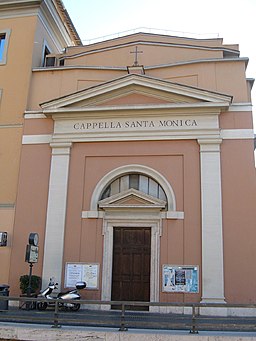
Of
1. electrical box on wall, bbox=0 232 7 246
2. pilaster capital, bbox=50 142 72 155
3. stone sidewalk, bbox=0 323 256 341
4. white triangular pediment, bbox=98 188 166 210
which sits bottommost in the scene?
stone sidewalk, bbox=0 323 256 341

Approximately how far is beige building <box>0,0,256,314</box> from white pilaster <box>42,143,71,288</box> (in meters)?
0.04

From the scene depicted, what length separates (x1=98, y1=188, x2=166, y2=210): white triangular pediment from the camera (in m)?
14.5

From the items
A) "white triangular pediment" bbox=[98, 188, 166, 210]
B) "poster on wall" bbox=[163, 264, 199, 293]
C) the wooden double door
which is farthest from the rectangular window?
"poster on wall" bbox=[163, 264, 199, 293]

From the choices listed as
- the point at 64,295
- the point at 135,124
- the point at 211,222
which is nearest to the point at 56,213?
the point at 64,295

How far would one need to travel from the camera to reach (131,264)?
14344mm

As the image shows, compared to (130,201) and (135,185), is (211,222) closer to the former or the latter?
(130,201)

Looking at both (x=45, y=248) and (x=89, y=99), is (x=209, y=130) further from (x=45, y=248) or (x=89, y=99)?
(x=45, y=248)

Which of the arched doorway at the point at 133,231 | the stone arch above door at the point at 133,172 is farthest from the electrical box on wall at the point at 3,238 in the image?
the arched doorway at the point at 133,231

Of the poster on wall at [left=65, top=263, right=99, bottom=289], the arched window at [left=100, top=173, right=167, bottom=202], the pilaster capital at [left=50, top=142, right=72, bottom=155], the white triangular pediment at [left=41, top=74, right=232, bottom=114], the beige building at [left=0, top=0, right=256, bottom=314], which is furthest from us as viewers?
the pilaster capital at [left=50, top=142, right=72, bottom=155]

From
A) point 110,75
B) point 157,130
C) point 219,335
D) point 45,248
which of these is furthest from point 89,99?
point 219,335

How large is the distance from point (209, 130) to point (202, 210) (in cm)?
288

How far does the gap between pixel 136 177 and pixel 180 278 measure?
3.92 meters

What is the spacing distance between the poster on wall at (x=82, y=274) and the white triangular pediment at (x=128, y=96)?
5.68 metres

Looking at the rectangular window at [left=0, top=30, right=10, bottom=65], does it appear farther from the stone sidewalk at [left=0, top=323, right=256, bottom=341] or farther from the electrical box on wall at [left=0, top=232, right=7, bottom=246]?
the stone sidewalk at [left=0, top=323, right=256, bottom=341]
